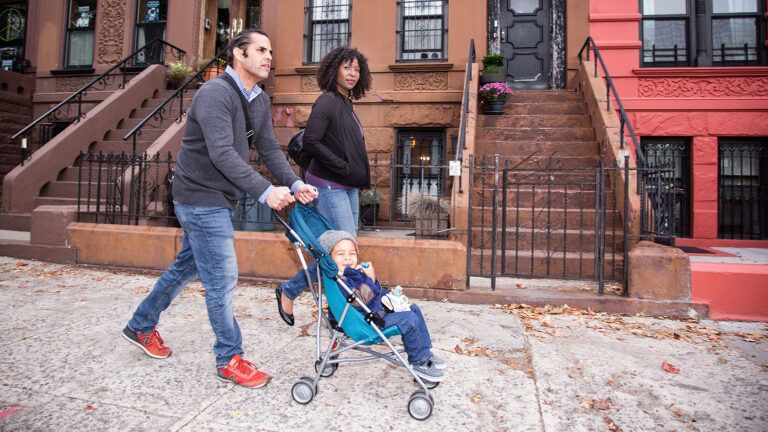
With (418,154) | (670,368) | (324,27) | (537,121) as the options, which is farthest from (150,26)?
(670,368)

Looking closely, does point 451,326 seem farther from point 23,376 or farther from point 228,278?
point 23,376

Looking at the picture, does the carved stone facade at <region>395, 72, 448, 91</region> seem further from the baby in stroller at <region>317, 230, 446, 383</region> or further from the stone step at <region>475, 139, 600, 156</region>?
the baby in stroller at <region>317, 230, 446, 383</region>

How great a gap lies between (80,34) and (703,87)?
50.2 ft

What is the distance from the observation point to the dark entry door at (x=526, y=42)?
9.84 metres

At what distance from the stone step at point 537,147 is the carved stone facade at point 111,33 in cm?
1007

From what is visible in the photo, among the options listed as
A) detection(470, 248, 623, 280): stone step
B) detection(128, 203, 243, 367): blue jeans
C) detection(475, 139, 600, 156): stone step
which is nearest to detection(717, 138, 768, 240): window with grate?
detection(475, 139, 600, 156): stone step

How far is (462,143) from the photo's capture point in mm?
5980

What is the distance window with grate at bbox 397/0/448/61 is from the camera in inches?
390

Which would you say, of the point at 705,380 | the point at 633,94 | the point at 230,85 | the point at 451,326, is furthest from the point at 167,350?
the point at 633,94

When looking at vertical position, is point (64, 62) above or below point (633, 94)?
above

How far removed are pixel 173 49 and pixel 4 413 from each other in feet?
36.5

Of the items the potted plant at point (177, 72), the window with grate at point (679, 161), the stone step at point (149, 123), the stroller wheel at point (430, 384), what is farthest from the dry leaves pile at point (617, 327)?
the potted plant at point (177, 72)

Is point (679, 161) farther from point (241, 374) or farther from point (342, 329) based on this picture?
point (241, 374)

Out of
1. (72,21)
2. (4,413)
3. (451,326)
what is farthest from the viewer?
(72,21)
